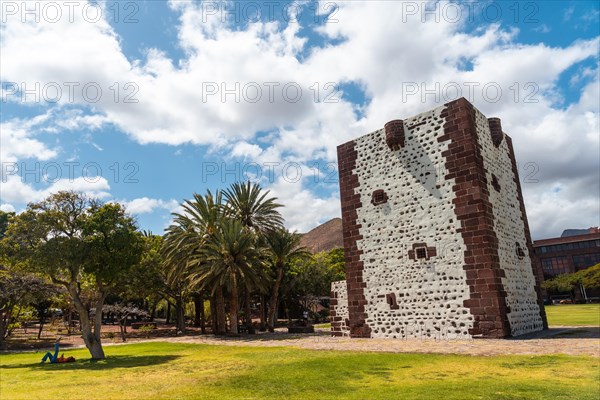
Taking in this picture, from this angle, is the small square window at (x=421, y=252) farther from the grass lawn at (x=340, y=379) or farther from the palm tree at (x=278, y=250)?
the palm tree at (x=278, y=250)

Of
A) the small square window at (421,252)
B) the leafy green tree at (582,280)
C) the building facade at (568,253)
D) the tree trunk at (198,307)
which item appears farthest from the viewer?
the building facade at (568,253)

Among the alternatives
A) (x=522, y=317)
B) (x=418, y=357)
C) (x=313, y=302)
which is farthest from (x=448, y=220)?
(x=313, y=302)

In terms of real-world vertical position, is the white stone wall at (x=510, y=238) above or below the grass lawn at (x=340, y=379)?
above

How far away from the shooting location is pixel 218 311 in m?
28.5

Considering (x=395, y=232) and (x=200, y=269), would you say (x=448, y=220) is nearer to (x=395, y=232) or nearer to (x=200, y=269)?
(x=395, y=232)

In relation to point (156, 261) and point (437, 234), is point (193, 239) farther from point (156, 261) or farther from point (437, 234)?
point (437, 234)

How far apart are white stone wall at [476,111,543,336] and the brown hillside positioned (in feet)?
370

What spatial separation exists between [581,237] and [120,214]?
263 ft

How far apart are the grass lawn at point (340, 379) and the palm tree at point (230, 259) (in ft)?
43.3

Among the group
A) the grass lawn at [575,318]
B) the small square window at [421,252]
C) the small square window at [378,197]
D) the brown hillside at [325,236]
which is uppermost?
the brown hillside at [325,236]

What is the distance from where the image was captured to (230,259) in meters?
25.2

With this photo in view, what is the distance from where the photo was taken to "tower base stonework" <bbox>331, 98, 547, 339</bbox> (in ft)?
48.8

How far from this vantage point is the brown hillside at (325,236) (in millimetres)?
134875

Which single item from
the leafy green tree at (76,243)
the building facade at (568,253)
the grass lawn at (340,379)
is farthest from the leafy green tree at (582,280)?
the leafy green tree at (76,243)
